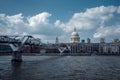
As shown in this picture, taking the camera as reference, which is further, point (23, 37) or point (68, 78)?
point (23, 37)

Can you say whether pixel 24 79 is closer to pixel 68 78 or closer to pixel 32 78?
pixel 32 78

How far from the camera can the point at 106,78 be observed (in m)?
45.5

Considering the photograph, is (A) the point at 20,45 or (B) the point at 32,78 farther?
(A) the point at 20,45

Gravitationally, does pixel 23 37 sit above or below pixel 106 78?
above

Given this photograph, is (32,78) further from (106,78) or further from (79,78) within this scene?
(106,78)

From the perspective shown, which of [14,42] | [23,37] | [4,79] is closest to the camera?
[4,79]

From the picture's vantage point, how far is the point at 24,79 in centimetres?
4412

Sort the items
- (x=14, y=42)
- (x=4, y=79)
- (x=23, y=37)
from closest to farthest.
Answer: (x=4, y=79), (x=14, y=42), (x=23, y=37)

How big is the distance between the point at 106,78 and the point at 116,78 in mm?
1655

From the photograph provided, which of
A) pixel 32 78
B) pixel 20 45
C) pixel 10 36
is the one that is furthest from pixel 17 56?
pixel 32 78

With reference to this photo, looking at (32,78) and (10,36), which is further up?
(10,36)

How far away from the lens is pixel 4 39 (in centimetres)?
10669

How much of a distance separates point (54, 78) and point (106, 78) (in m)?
8.76

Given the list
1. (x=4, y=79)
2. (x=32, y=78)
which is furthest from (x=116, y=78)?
(x=4, y=79)
